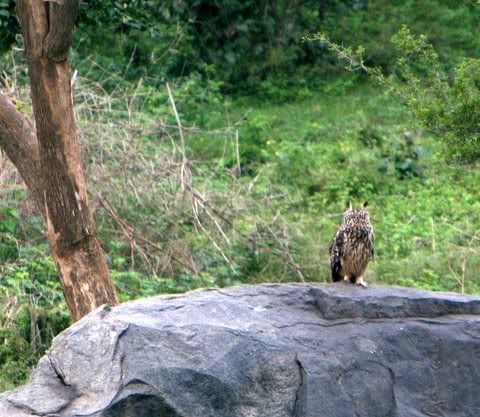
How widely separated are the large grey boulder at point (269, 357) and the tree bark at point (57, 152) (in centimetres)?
124

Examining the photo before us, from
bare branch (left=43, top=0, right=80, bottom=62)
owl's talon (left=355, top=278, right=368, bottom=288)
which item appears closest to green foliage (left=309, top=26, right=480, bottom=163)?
owl's talon (left=355, top=278, right=368, bottom=288)

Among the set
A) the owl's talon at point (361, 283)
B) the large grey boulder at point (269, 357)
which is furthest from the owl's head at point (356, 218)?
the large grey boulder at point (269, 357)

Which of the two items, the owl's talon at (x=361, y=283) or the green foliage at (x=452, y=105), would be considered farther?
the owl's talon at (x=361, y=283)

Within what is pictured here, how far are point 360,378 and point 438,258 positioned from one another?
459 cm

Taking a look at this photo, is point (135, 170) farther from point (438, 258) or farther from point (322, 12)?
point (322, 12)

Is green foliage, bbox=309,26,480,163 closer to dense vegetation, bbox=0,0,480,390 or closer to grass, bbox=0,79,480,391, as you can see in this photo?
dense vegetation, bbox=0,0,480,390

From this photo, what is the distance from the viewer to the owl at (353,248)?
736 cm

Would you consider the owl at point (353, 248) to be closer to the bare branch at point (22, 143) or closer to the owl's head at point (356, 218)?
the owl's head at point (356, 218)

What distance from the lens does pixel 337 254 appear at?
24.4ft

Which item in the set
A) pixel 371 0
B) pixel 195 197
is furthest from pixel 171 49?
pixel 195 197

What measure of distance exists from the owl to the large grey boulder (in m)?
0.30

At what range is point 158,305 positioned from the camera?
643 cm

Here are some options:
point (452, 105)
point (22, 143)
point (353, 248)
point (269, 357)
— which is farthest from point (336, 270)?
point (22, 143)

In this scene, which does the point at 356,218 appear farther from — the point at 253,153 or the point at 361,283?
the point at 253,153
